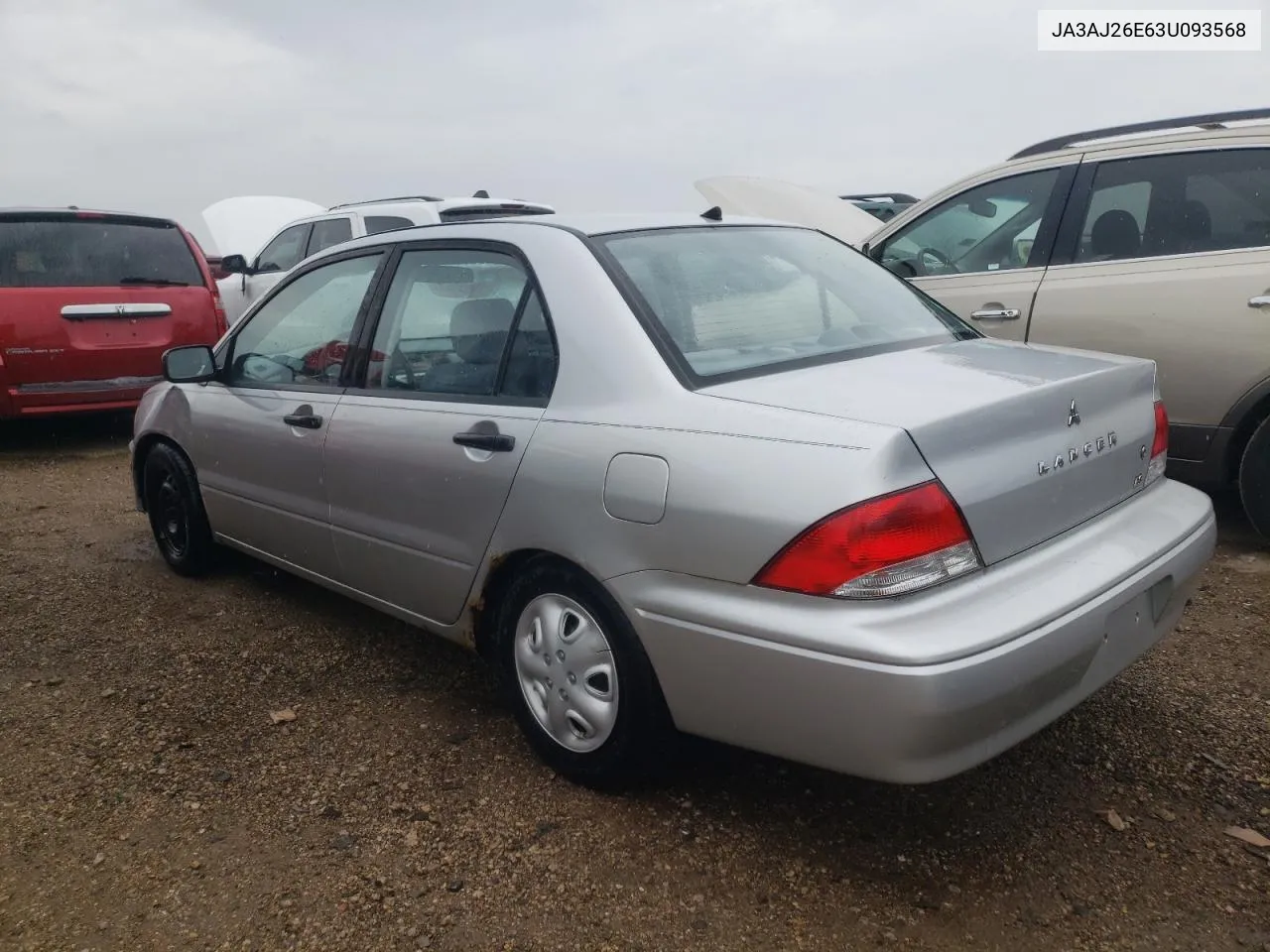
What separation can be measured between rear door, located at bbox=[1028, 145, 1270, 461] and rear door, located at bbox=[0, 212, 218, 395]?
226 inches

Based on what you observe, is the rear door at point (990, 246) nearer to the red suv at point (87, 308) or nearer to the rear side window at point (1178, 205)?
the rear side window at point (1178, 205)

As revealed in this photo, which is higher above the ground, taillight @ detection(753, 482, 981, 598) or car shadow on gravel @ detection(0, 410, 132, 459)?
taillight @ detection(753, 482, 981, 598)

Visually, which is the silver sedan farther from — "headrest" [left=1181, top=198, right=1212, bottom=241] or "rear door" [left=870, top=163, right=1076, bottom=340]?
"headrest" [left=1181, top=198, right=1212, bottom=241]

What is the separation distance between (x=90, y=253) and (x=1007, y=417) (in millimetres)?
6837

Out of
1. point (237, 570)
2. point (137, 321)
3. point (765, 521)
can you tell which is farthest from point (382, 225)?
point (765, 521)

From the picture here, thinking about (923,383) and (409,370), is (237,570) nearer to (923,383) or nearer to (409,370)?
(409,370)

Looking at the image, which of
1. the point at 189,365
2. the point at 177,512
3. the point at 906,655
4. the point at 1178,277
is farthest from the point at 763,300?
the point at 177,512

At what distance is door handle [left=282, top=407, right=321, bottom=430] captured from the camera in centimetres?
349

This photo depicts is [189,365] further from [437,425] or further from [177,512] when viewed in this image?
[437,425]

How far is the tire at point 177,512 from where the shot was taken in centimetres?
439

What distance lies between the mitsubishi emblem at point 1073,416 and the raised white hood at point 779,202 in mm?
4508

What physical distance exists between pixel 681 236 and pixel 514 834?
1735 millimetres

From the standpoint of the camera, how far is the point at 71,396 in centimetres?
707

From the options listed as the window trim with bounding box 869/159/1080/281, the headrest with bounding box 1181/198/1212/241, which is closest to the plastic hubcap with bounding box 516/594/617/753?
the window trim with bounding box 869/159/1080/281
